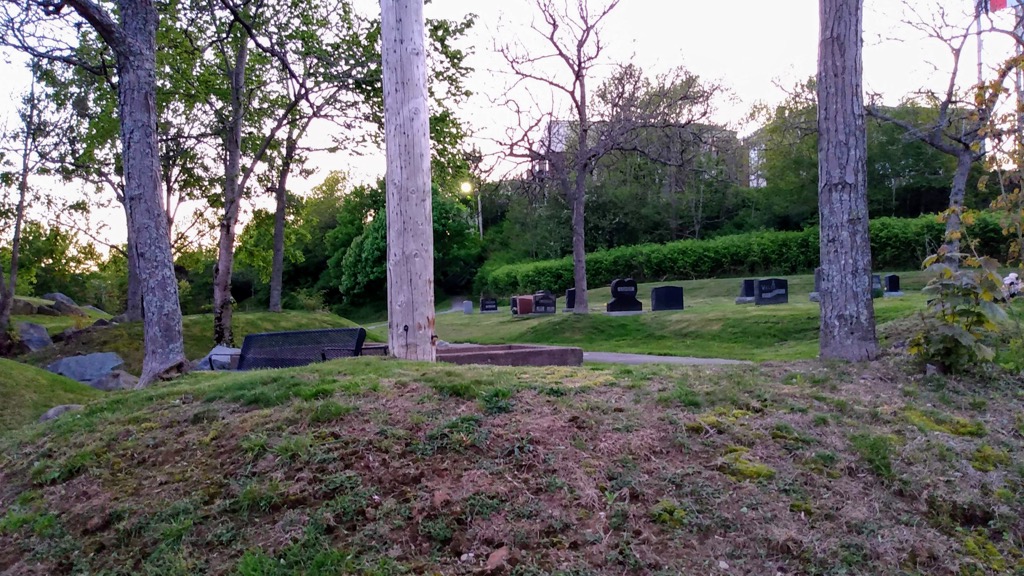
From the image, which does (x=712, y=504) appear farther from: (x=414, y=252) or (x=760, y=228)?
(x=760, y=228)

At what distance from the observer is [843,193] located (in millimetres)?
7930

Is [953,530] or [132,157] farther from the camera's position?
[132,157]

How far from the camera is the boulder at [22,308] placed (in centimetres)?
→ 3078

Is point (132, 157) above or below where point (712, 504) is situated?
above

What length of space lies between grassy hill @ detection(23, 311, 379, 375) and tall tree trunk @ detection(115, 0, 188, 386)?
9.15 meters

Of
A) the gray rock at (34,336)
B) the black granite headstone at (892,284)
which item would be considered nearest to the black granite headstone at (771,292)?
the black granite headstone at (892,284)

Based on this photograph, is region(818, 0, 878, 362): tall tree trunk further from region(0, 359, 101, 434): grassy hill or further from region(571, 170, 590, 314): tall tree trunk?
region(571, 170, 590, 314): tall tree trunk

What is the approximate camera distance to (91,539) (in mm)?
4105

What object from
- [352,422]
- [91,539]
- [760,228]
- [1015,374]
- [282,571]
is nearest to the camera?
[282,571]

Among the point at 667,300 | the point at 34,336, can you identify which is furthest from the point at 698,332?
the point at 34,336

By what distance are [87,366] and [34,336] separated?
25.0 feet

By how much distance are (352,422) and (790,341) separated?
48.8 feet

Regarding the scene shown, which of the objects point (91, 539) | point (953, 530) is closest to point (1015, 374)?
point (953, 530)

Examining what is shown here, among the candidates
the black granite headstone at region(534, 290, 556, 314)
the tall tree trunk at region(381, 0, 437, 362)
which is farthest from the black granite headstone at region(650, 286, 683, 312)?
the tall tree trunk at region(381, 0, 437, 362)
